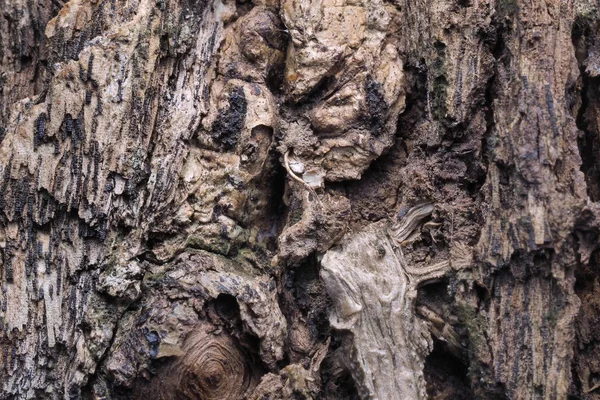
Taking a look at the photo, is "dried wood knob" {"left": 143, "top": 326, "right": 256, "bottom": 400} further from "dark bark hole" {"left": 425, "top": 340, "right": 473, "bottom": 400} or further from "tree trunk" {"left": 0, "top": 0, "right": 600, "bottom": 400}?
"dark bark hole" {"left": 425, "top": 340, "right": 473, "bottom": 400}

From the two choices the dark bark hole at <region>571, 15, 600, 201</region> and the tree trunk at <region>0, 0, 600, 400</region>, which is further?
the dark bark hole at <region>571, 15, 600, 201</region>

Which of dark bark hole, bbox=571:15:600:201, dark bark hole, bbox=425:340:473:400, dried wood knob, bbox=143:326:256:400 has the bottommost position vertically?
dried wood knob, bbox=143:326:256:400

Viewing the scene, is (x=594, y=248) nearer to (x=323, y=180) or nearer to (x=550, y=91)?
(x=550, y=91)

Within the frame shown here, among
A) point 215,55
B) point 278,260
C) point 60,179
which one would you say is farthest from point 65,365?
point 215,55

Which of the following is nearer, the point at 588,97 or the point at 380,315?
the point at 380,315


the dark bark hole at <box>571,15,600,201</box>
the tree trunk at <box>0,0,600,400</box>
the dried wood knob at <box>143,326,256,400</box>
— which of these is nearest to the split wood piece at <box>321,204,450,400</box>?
the tree trunk at <box>0,0,600,400</box>

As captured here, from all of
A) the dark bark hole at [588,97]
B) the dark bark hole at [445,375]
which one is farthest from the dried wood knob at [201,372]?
the dark bark hole at [588,97]

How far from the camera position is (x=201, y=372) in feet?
7.48

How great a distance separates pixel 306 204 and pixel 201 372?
0.69 meters

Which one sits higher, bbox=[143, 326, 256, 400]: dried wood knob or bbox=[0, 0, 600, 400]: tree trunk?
bbox=[0, 0, 600, 400]: tree trunk

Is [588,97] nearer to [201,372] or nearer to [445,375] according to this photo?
[445,375]

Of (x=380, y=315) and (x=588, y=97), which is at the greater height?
(x=588, y=97)

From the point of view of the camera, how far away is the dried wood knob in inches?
89.8

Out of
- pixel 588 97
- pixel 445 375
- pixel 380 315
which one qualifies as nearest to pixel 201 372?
pixel 380 315
